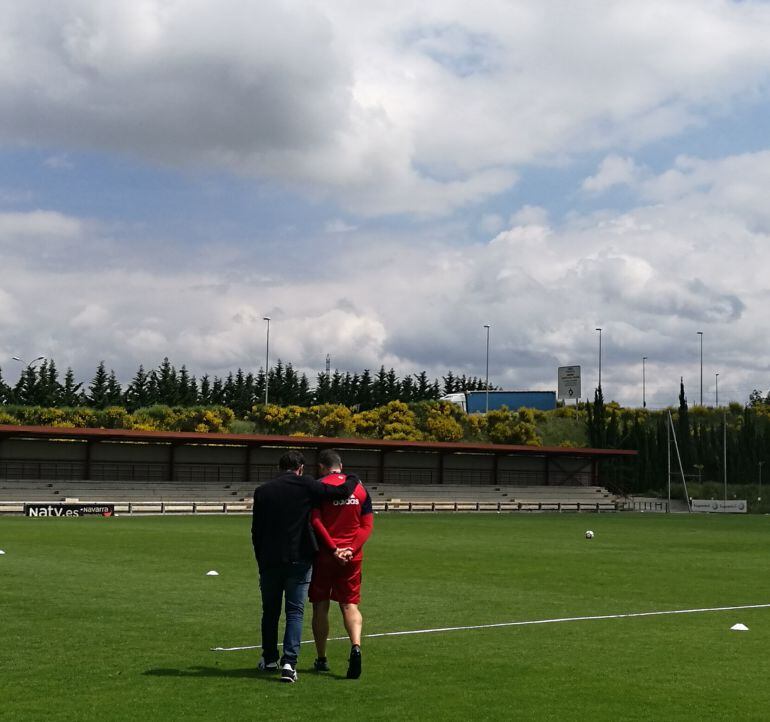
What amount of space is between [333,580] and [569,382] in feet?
457

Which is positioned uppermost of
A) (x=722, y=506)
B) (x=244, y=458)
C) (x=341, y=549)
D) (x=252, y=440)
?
(x=252, y=440)

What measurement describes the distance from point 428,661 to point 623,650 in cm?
240

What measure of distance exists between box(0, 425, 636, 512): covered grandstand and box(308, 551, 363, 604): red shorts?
5049 centimetres

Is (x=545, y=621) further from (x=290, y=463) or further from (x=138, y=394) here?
(x=138, y=394)

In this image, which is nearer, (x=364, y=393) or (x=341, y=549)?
(x=341, y=549)

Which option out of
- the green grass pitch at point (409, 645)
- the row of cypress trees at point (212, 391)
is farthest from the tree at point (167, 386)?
the green grass pitch at point (409, 645)

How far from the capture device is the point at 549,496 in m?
88.9

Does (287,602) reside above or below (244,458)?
below

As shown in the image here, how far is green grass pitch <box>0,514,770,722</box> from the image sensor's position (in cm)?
905

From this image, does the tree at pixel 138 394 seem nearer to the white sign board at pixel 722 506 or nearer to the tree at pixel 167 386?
the tree at pixel 167 386

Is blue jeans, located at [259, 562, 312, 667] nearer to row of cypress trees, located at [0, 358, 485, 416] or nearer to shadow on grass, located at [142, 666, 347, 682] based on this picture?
shadow on grass, located at [142, 666, 347, 682]

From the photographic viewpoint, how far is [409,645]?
1235cm

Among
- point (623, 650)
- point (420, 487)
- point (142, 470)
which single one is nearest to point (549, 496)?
point (420, 487)

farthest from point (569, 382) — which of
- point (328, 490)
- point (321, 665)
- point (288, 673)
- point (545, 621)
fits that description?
point (288, 673)
